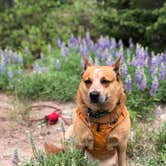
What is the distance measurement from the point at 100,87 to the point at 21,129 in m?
2.29

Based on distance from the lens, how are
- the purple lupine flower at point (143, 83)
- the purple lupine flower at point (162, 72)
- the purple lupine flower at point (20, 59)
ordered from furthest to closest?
the purple lupine flower at point (20, 59) < the purple lupine flower at point (162, 72) < the purple lupine flower at point (143, 83)

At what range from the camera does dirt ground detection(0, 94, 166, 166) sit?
5410mm

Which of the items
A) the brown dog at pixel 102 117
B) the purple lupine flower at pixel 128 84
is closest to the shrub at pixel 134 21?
the purple lupine flower at pixel 128 84

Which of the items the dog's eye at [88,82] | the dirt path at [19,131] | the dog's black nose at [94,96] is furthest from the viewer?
the dirt path at [19,131]

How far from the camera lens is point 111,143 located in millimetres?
4324

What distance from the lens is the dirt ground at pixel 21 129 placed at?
17.7 ft

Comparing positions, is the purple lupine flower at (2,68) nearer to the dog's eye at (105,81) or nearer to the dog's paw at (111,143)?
the dog's paw at (111,143)

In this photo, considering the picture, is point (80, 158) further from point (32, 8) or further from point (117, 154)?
point (32, 8)

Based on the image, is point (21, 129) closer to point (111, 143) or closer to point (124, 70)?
point (124, 70)

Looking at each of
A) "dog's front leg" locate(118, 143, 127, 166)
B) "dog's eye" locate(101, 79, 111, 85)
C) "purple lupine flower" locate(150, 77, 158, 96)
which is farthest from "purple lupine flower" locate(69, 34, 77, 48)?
"dog's eye" locate(101, 79, 111, 85)

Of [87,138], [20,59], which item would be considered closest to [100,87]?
[87,138]

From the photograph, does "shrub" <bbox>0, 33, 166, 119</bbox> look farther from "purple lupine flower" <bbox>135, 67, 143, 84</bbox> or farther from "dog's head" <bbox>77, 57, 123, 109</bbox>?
"dog's head" <bbox>77, 57, 123, 109</bbox>

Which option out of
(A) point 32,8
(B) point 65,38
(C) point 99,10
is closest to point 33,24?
(A) point 32,8

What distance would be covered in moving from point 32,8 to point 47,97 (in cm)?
342
